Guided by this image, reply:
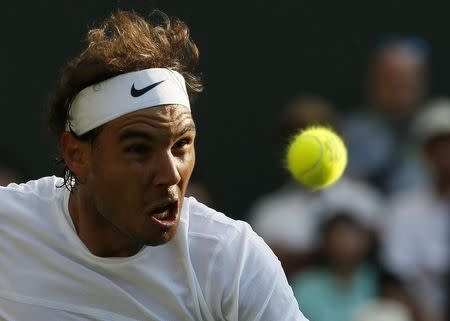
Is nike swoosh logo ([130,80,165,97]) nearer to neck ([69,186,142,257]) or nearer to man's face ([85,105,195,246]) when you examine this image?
man's face ([85,105,195,246])

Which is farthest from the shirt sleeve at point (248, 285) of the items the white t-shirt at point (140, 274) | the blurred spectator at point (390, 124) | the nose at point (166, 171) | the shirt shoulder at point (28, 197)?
the blurred spectator at point (390, 124)

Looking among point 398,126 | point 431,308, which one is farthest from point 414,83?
point 431,308

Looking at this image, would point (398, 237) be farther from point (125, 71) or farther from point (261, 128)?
point (125, 71)

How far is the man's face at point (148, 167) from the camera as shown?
361 centimetres

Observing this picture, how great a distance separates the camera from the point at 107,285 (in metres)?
3.81

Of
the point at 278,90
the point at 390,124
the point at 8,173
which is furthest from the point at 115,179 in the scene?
the point at 278,90

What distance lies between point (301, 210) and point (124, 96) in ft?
9.73

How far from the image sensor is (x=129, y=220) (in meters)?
3.70

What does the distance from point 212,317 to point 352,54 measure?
13.0ft

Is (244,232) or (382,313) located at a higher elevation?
(244,232)

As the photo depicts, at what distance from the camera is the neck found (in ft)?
12.6

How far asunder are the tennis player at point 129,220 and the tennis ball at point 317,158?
47cm

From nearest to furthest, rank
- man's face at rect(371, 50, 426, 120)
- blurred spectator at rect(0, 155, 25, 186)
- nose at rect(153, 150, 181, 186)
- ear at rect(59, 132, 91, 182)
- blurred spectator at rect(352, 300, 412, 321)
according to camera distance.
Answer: nose at rect(153, 150, 181, 186) < ear at rect(59, 132, 91, 182) < blurred spectator at rect(352, 300, 412, 321) < blurred spectator at rect(0, 155, 25, 186) < man's face at rect(371, 50, 426, 120)

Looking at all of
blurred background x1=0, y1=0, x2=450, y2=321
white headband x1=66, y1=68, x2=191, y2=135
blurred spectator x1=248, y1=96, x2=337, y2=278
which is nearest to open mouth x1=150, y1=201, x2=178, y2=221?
white headband x1=66, y1=68, x2=191, y2=135
